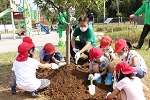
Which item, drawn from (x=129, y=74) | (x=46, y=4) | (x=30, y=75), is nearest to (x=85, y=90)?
(x=30, y=75)

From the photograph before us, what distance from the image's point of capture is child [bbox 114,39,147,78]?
362 cm

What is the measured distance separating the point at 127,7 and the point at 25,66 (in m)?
41.7

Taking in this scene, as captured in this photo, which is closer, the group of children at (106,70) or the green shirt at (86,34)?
the group of children at (106,70)

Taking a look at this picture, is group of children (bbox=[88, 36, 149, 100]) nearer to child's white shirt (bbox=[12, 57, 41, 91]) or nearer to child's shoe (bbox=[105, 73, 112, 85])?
child's shoe (bbox=[105, 73, 112, 85])

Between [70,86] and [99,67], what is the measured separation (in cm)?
61

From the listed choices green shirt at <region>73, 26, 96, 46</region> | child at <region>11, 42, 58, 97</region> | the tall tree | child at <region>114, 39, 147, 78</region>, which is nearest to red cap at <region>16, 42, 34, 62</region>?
child at <region>11, 42, 58, 97</region>

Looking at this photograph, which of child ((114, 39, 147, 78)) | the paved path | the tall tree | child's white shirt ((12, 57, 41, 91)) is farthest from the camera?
the paved path

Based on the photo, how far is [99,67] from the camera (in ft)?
13.8

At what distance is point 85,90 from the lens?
12.8 feet

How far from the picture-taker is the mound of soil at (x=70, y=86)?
12.4ft

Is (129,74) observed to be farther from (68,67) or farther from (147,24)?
(147,24)

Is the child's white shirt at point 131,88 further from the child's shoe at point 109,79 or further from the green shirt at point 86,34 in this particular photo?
the green shirt at point 86,34

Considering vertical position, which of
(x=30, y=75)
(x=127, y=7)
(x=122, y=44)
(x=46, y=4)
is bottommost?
(x=30, y=75)

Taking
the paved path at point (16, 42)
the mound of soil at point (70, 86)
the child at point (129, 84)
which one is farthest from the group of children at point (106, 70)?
the paved path at point (16, 42)
